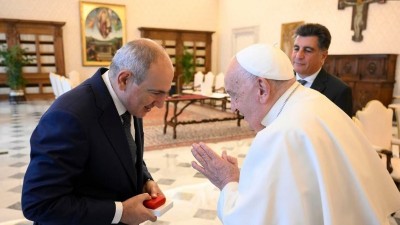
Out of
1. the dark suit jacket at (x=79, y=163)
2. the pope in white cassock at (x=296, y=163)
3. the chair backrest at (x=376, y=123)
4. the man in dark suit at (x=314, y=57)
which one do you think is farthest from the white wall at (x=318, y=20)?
the dark suit jacket at (x=79, y=163)

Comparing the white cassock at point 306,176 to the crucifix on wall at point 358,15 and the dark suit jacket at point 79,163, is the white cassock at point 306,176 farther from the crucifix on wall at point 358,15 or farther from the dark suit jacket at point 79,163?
the crucifix on wall at point 358,15

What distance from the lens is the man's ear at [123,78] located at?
49.6 inches

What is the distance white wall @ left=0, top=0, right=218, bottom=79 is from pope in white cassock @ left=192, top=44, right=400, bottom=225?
1139 centimetres

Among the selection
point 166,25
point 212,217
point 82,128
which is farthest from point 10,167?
point 166,25

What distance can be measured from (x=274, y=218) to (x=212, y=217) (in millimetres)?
2034

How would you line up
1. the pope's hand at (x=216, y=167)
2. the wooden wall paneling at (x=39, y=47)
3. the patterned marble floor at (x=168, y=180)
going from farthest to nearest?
the wooden wall paneling at (x=39, y=47) → the patterned marble floor at (x=168, y=180) → the pope's hand at (x=216, y=167)

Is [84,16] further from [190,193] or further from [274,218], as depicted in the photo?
[274,218]

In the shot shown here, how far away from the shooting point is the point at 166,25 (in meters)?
12.6

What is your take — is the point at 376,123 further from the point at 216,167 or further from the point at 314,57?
the point at 216,167

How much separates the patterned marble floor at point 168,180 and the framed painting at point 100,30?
533 centimetres

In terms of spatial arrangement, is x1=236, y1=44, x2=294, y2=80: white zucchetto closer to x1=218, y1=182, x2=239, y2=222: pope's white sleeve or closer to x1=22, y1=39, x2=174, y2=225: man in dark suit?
x1=22, y1=39, x2=174, y2=225: man in dark suit

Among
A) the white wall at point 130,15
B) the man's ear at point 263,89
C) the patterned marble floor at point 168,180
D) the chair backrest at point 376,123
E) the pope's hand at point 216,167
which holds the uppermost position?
the white wall at point 130,15

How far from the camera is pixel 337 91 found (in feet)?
7.54

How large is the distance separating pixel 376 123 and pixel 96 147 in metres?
3.01
